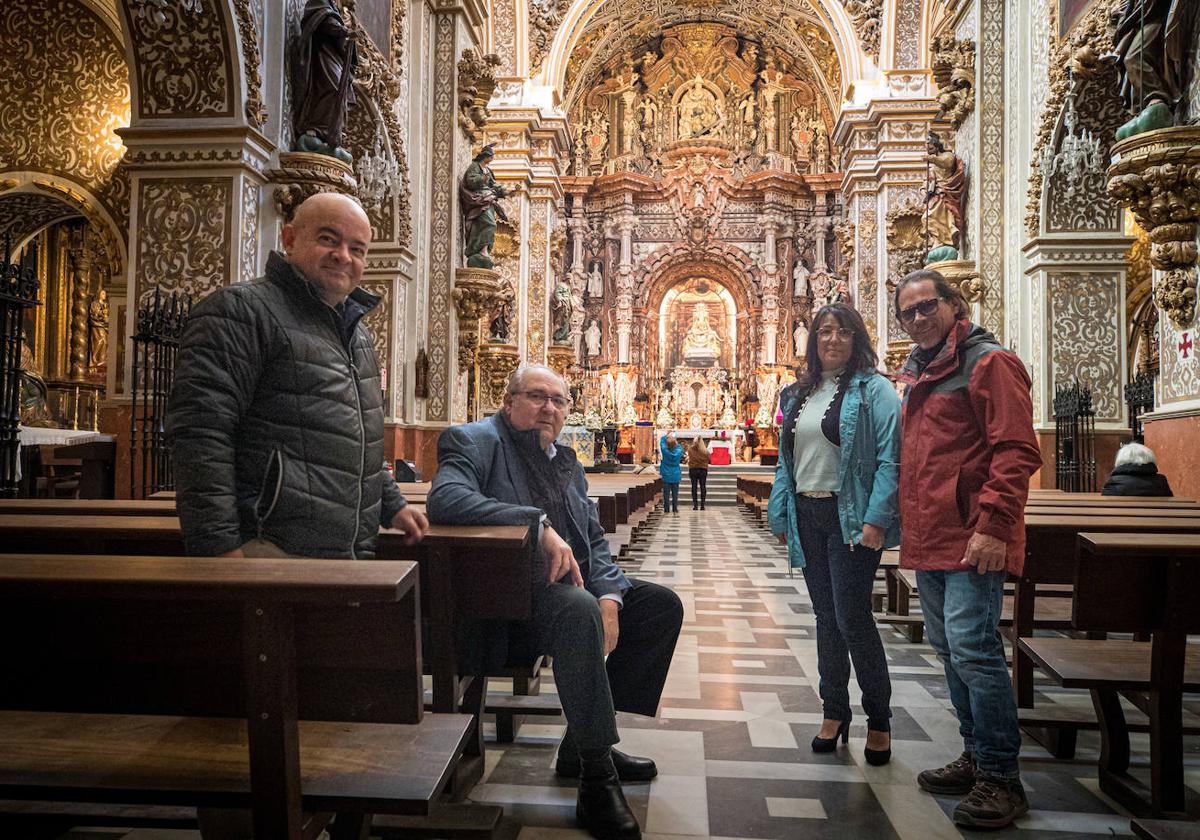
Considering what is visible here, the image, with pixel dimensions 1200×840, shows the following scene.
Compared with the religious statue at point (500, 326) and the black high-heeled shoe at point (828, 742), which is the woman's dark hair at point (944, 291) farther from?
the religious statue at point (500, 326)

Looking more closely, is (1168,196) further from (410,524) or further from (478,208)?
(478,208)

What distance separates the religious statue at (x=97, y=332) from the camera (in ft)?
42.0

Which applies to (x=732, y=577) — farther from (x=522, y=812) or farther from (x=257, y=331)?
(x=257, y=331)

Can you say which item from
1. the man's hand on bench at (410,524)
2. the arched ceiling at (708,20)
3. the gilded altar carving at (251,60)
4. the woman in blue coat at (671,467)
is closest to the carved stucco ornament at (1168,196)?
the man's hand on bench at (410,524)

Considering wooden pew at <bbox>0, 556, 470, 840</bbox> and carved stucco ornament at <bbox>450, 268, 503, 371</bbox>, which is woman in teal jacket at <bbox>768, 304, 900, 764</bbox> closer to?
wooden pew at <bbox>0, 556, 470, 840</bbox>

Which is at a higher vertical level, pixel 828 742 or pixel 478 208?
pixel 478 208

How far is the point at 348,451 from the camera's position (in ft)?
7.50

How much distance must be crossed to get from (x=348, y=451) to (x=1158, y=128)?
538cm

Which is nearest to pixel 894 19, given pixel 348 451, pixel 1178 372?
pixel 1178 372

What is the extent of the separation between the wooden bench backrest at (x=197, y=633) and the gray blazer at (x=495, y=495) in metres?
0.92

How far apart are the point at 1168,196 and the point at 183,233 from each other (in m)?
6.18

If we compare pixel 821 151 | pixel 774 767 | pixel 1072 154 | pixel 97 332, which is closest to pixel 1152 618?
pixel 774 767

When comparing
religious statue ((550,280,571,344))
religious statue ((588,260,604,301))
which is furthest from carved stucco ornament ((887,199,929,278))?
religious statue ((588,260,604,301))

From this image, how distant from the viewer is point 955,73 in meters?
9.26
